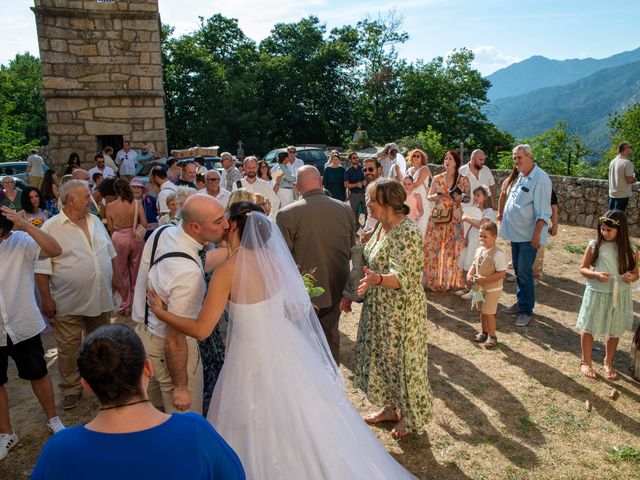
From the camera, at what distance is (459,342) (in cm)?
550

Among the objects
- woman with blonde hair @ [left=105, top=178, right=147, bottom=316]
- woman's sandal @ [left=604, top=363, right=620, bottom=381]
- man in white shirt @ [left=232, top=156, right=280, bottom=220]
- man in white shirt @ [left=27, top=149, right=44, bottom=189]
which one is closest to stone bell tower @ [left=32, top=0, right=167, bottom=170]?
man in white shirt @ [left=27, top=149, right=44, bottom=189]

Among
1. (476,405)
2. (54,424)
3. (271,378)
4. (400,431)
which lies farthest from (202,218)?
(476,405)

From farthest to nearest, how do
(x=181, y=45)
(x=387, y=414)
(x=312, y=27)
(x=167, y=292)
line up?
(x=312, y=27) < (x=181, y=45) < (x=387, y=414) < (x=167, y=292)

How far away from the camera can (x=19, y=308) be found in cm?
351

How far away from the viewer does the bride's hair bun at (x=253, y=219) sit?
8.84 ft

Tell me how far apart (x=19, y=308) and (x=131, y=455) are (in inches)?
109

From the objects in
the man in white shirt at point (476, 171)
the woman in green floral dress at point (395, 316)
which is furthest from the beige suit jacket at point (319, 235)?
the man in white shirt at point (476, 171)

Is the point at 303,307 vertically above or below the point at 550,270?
above

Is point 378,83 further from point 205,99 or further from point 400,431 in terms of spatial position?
point 400,431

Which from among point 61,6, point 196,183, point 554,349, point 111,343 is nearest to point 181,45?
point 61,6

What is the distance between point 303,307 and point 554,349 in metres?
3.70

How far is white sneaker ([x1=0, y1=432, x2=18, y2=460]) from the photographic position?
3.61 m

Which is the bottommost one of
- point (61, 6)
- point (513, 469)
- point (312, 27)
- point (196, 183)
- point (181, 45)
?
point (513, 469)

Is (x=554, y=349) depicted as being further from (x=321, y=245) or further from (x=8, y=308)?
(x=8, y=308)
